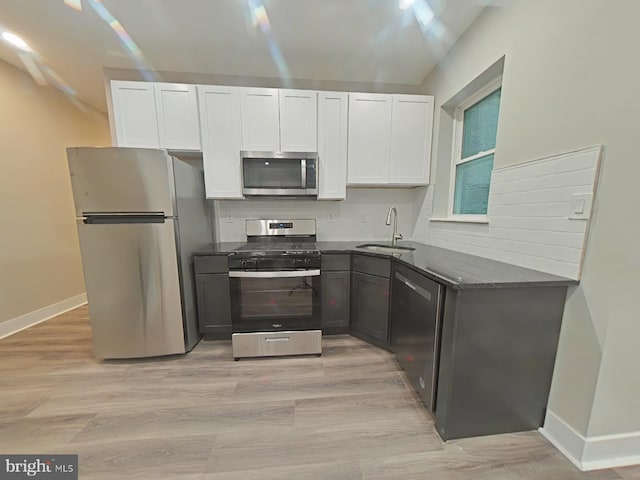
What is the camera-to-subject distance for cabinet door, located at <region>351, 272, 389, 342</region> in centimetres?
203

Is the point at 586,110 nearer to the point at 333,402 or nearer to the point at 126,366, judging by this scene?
the point at 333,402

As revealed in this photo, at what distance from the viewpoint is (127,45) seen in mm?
2027

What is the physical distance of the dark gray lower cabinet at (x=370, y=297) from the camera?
2018 millimetres

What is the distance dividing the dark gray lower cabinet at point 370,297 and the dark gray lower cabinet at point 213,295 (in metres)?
1.22

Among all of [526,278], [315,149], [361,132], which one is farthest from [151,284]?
[526,278]

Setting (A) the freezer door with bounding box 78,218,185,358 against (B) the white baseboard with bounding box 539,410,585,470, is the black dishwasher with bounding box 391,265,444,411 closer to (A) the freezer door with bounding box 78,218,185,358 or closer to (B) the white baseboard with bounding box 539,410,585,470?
(B) the white baseboard with bounding box 539,410,585,470

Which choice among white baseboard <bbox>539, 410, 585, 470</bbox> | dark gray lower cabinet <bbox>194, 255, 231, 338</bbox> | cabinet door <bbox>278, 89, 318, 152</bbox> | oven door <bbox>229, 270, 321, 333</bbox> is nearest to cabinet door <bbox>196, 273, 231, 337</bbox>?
dark gray lower cabinet <bbox>194, 255, 231, 338</bbox>

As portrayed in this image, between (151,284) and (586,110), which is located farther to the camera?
(151,284)

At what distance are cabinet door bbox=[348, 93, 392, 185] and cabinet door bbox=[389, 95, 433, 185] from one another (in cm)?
8

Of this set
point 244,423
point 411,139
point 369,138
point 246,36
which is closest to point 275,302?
point 244,423

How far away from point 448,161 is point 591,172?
1.37 m

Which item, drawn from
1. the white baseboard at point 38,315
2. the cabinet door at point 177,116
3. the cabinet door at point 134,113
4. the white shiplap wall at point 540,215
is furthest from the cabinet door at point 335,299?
the white baseboard at point 38,315

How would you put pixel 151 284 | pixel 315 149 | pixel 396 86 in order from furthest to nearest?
1. pixel 396 86
2. pixel 315 149
3. pixel 151 284

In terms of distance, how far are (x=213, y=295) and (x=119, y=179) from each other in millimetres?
1199
